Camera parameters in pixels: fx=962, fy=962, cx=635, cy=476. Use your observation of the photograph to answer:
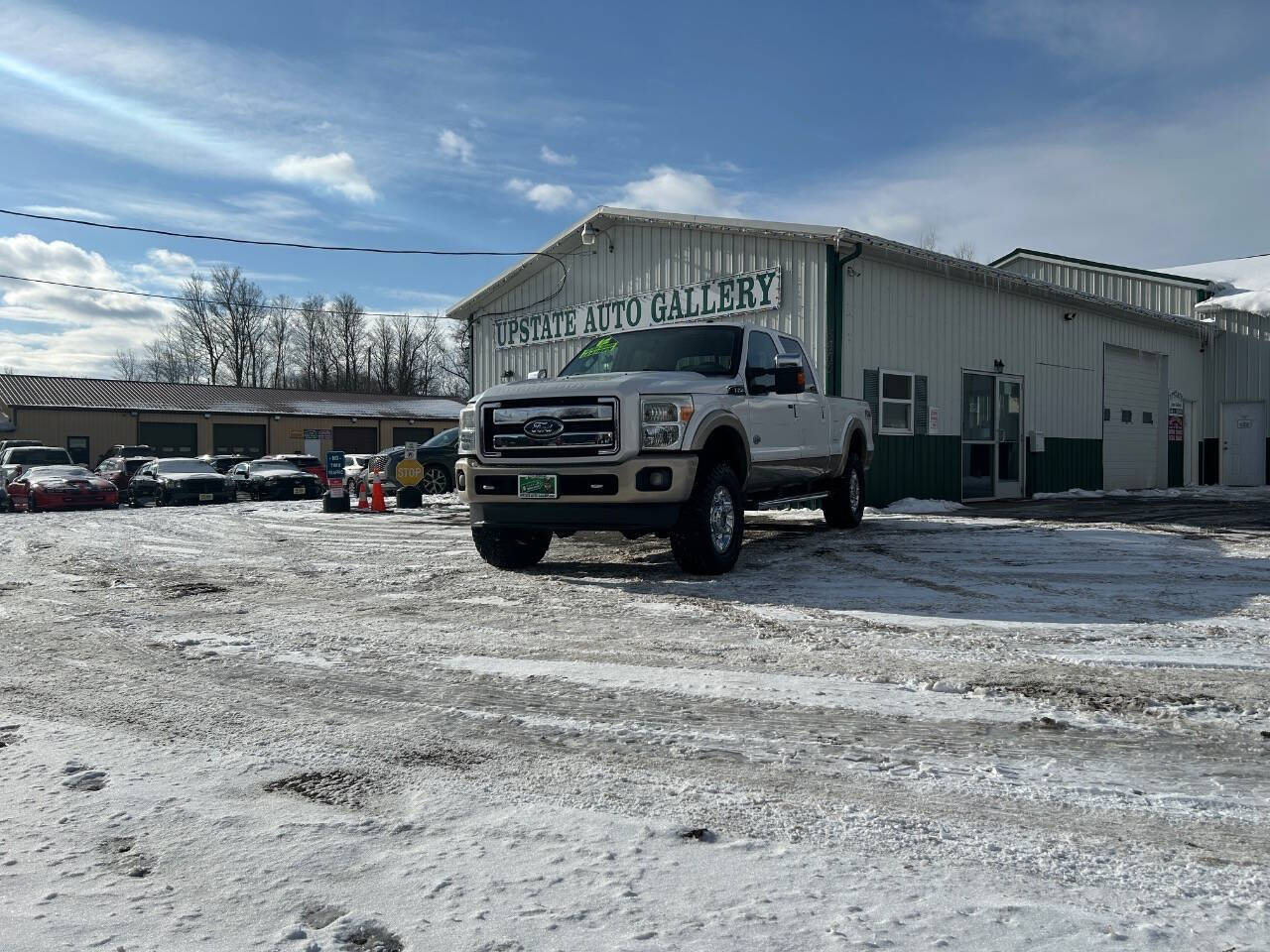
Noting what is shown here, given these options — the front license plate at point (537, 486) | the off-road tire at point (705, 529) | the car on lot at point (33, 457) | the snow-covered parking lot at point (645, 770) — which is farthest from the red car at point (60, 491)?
the off-road tire at point (705, 529)

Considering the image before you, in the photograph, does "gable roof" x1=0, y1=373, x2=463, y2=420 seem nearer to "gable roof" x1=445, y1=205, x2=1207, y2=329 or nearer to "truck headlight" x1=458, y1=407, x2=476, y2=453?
"gable roof" x1=445, y1=205, x2=1207, y2=329

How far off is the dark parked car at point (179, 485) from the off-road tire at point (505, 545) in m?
18.4

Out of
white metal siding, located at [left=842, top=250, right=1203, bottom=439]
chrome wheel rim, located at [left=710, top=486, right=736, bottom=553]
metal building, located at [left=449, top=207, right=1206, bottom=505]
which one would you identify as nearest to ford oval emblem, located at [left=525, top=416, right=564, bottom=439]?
chrome wheel rim, located at [left=710, top=486, right=736, bottom=553]

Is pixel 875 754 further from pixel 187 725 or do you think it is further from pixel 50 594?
pixel 50 594

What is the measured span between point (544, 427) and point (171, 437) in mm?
44724

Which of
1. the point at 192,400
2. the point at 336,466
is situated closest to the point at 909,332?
the point at 336,466

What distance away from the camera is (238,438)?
1907 inches

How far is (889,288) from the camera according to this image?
1541cm

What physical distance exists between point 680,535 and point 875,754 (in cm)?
418

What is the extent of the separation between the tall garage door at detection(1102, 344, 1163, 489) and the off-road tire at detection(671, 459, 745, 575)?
1614cm

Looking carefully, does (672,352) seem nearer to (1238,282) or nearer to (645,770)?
(645,770)

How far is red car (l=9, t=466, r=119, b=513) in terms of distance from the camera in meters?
23.2

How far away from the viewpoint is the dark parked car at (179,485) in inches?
957

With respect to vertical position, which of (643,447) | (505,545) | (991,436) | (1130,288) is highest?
(1130,288)
